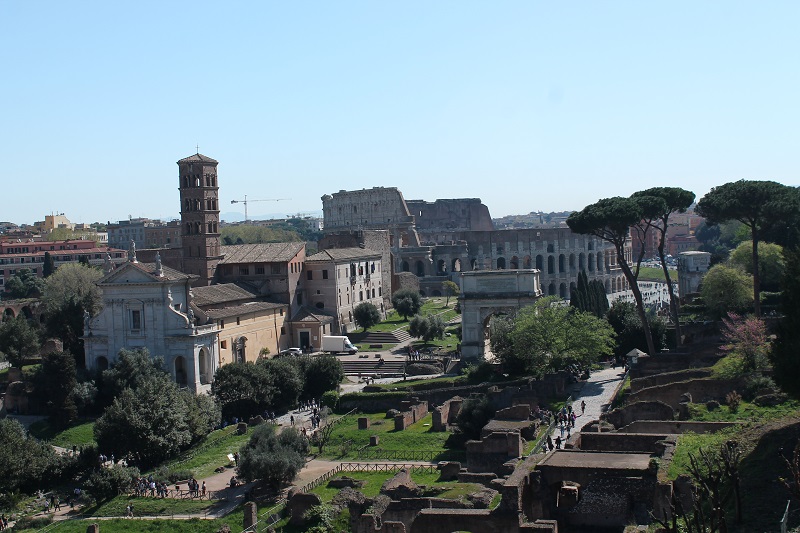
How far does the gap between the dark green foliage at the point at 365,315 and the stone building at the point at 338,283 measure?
3.98 ft

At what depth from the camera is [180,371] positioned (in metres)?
56.6

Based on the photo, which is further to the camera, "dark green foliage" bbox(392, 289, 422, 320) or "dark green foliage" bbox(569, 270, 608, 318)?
"dark green foliage" bbox(392, 289, 422, 320)

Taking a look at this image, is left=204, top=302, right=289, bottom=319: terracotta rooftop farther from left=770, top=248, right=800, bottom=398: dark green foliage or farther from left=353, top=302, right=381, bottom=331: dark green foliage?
left=770, top=248, right=800, bottom=398: dark green foliage

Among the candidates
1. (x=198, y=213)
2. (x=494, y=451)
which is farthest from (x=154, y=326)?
(x=494, y=451)

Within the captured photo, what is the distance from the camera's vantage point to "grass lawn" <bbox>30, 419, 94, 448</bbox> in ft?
162

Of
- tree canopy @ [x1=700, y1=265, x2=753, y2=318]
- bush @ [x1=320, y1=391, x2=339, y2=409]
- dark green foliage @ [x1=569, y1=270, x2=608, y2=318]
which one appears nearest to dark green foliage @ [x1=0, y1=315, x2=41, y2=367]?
bush @ [x1=320, y1=391, x2=339, y2=409]

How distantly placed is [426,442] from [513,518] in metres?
17.5

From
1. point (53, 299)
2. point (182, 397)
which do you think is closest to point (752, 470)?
point (182, 397)

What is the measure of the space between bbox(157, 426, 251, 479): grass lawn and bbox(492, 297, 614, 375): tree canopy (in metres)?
14.3

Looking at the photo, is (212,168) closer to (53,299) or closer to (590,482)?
(53,299)

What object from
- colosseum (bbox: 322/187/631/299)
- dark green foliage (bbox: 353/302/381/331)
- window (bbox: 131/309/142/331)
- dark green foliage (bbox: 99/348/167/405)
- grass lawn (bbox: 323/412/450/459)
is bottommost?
grass lawn (bbox: 323/412/450/459)

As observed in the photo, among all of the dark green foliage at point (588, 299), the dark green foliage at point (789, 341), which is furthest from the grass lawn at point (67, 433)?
the dark green foliage at point (789, 341)

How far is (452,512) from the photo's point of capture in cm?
2536

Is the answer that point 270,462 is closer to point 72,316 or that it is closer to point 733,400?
point 733,400
